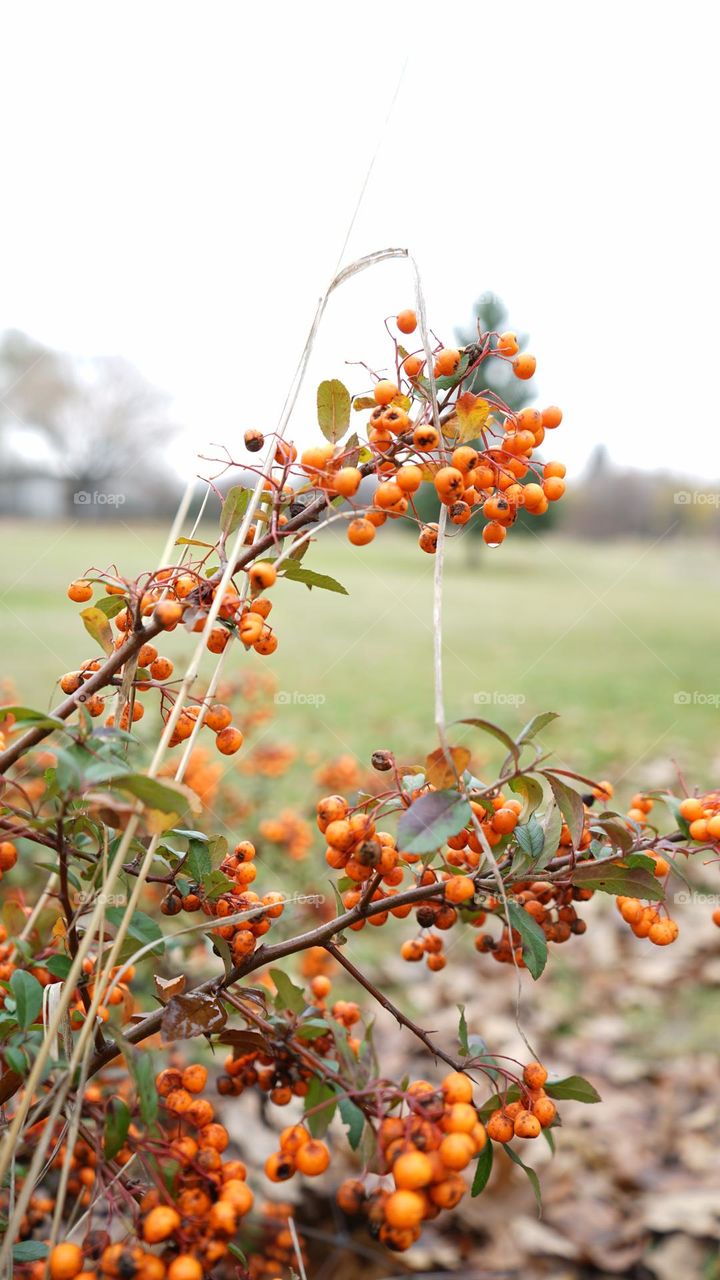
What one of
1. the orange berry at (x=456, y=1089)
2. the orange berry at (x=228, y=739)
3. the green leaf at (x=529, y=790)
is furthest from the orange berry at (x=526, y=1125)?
the orange berry at (x=228, y=739)

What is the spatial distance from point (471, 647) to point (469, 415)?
574 centimetres

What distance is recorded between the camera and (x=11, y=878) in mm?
1803

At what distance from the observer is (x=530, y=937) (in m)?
0.73

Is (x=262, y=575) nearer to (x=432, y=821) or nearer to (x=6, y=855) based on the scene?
(x=432, y=821)

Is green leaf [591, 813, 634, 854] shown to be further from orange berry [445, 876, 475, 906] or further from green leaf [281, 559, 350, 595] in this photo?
green leaf [281, 559, 350, 595]

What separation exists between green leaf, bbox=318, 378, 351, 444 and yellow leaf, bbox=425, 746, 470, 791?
275 millimetres

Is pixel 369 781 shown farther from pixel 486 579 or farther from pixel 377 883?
pixel 486 579

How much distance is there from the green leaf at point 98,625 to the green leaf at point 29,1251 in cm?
47

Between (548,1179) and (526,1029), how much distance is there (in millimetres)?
527

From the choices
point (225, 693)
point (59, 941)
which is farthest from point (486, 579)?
point (59, 941)

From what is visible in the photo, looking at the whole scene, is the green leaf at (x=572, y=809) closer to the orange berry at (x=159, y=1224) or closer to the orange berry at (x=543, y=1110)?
the orange berry at (x=543, y=1110)

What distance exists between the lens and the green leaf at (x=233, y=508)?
76cm

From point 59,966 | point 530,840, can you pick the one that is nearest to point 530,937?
point 530,840

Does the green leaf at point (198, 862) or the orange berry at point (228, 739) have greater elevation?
the orange berry at point (228, 739)
